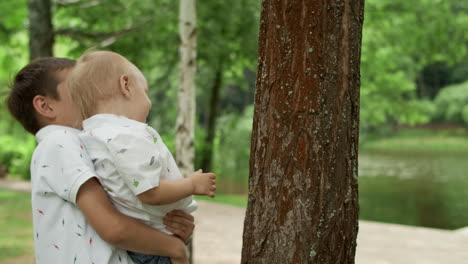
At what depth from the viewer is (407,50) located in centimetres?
1600

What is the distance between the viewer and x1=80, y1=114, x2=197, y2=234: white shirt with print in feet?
5.60

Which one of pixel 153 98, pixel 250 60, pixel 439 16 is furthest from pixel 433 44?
pixel 153 98

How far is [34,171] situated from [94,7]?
840cm

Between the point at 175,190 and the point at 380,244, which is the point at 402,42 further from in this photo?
the point at 175,190

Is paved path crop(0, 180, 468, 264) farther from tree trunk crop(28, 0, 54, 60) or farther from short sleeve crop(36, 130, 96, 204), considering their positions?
short sleeve crop(36, 130, 96, 204)

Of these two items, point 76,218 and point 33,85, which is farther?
point 33,85

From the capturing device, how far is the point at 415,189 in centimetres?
2309

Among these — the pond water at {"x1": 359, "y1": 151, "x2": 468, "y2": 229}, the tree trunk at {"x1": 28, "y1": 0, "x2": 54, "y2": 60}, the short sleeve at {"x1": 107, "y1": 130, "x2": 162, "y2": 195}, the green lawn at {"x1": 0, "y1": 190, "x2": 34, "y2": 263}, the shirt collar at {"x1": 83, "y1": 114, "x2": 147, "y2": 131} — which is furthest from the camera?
the pond water at {"x1": 359, "y1": 151, "x2": 468, "y2": 229}

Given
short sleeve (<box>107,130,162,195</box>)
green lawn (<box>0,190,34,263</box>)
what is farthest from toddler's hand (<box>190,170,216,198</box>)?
green lawn (<box>0,190,34,263</box>)

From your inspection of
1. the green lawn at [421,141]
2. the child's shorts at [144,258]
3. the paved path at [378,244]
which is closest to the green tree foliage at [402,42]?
the paved path at [378,244]

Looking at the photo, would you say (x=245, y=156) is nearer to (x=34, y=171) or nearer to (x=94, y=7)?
(x=94, y=7)

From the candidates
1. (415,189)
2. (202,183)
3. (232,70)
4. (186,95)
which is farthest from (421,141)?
(202,183)

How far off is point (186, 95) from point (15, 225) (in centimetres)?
603

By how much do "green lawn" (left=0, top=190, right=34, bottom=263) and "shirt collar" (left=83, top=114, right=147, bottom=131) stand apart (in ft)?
21.5
